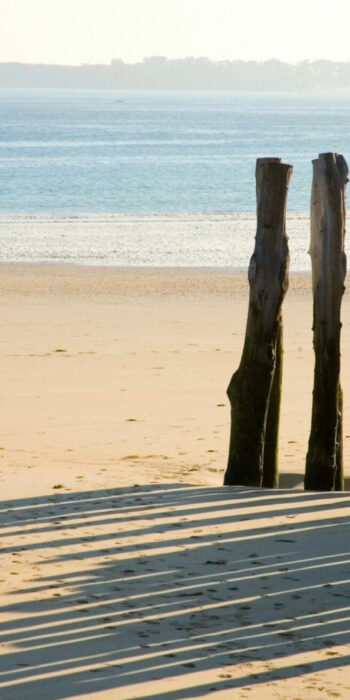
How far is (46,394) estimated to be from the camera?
11680 mm

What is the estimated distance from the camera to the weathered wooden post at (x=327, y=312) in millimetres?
7664

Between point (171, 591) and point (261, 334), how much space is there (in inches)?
98.6

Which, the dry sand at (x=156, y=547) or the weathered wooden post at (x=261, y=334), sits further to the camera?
the weathered wooden post at (x=261, y=334)

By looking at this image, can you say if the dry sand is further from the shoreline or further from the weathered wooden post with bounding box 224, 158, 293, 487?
the shoreline

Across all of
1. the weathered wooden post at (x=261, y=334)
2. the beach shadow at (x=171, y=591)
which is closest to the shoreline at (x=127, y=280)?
the weathered wooden post at (x=261, y=334)

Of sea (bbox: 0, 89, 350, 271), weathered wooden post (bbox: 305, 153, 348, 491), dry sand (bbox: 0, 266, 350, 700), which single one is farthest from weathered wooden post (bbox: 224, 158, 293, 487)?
sea (bbox: 0, 89, 350, 271)

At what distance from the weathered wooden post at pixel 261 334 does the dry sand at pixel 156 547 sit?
1.21 feet

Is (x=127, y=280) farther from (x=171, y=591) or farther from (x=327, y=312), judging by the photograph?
(x=171, y=591)

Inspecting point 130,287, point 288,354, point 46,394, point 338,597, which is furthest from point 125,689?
point 130,287

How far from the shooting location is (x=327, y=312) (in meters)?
7.84

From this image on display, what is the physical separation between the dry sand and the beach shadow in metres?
0.01

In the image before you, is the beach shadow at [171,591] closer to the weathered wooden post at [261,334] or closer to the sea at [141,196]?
the weathered wooden post at [261,334]

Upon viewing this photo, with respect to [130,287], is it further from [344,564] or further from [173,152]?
[173,152]

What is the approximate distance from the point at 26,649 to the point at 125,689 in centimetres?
58
